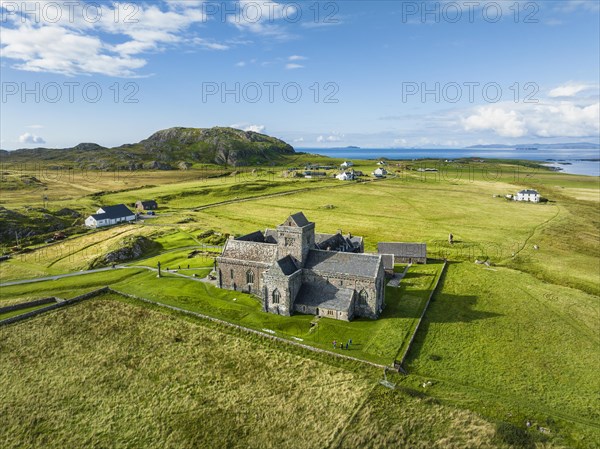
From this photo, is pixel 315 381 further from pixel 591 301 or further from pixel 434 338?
pixel 591 301

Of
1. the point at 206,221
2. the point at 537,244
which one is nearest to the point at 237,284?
the point at 206,221

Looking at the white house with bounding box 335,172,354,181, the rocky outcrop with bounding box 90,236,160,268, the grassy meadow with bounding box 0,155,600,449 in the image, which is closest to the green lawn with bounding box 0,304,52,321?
the grassy meadow with bounding box 0,155,600,449

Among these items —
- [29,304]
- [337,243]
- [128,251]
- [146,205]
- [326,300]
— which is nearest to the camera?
[326,300]

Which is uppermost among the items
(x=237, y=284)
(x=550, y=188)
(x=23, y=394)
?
(x=550, y=188)

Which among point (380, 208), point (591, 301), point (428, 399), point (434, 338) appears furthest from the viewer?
point (380, 208)

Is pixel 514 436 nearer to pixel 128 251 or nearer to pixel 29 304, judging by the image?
pixel 29 304

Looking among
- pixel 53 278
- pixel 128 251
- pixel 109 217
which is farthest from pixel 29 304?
pixel 109 217

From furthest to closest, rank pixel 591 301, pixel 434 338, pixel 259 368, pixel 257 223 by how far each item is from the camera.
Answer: pixel 257 223 < pixel 591 301 < pixel 434 338 < pixel 259 368

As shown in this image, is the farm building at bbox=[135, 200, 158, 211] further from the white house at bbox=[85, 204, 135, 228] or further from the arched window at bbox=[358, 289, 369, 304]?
the arched window at bbox=[358, 289, 369, 304]
